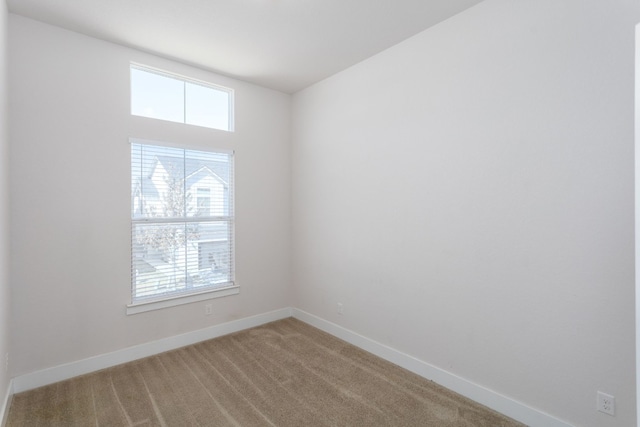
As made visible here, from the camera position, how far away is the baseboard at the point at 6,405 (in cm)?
208

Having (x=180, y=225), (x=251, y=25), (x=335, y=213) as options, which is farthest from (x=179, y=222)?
(x=251, y=25)

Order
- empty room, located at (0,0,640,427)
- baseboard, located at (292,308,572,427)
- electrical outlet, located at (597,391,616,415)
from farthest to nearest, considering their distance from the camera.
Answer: baseboard, located at (292,308,572,427), empty room, located at (0,0,640,427), electrical outlet, located at (597,391,616,415)

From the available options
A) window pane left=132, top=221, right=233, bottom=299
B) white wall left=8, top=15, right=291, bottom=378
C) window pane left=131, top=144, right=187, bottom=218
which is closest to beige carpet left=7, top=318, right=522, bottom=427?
white wall left=8, top=15, right=291, bottom=378

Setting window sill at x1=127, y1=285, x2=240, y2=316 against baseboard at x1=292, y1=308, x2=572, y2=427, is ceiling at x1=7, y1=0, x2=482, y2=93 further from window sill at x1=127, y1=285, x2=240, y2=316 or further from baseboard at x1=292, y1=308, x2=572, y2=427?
baseboard at x1=292, y1=308, x2=572, y2=427

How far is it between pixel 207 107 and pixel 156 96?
1.69 feet

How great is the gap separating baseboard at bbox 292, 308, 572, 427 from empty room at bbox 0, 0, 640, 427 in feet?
0.05

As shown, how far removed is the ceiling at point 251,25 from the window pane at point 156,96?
24 cm

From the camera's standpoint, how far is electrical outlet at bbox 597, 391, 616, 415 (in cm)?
178

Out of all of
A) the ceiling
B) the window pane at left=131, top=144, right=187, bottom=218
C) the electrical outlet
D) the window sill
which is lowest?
the electrical outlet

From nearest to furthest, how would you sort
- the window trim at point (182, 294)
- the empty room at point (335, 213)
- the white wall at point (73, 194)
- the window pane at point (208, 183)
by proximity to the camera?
the empty room at point (335, 213) < the white wall at point (73, 194) < the window trim at point (182, 294) < the window pane at point (208, 183)

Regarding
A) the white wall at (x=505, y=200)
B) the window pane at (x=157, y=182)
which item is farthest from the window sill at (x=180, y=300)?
the white wall at (x=505, y=200)

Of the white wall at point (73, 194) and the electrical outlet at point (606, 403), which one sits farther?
the white wall at point (73, 194)

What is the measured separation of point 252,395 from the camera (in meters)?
2.45

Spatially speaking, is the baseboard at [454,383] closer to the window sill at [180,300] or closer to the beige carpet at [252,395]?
the beige carpet at [252,395]
